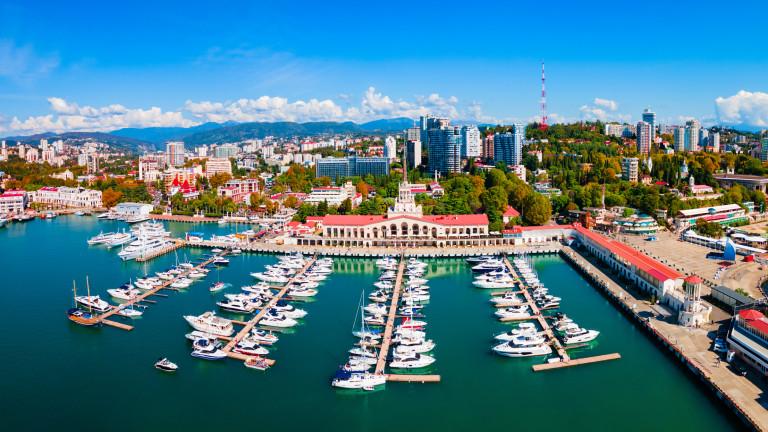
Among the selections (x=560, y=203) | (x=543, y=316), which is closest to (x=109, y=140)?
(x=560, y=203)

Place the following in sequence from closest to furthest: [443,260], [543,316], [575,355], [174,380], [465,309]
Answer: [174,380] < [575,355] < [543,316] < [465,309] < [443,260]

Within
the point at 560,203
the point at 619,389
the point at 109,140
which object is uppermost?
the point at 109,140

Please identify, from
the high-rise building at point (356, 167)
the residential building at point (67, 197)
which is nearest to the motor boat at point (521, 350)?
the residential building at point (67, 197)

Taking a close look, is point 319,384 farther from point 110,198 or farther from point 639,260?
point 110,198

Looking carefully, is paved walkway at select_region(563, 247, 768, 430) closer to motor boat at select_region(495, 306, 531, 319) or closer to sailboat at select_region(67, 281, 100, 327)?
motor boat at select_region(495, 306, 531, 319)

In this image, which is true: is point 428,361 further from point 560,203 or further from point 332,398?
point 560,203

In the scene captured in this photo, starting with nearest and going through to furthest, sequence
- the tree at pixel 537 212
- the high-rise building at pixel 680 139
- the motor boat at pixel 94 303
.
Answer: the motor boat at pixel 94 303 → the tree at pixel 537 212 → the high-rise building at pixel 680 139

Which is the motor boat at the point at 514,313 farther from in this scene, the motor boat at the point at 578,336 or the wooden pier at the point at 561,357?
the motor boat at the point at 578,336
